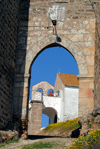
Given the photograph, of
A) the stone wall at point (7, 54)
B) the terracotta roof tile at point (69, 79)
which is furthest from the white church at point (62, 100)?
the stone wall at point (7, 54)

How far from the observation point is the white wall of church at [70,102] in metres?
26.1

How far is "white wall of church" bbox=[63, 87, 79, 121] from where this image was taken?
1027 inches

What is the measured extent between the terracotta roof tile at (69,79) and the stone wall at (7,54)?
17.9 m

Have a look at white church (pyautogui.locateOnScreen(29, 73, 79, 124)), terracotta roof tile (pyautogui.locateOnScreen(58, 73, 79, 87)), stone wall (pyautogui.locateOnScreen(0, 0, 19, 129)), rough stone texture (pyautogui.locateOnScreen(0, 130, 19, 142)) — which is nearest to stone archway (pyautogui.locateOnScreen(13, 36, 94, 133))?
stone wall (pyautogui.locateOnScreen(0, 0, 19, 129))

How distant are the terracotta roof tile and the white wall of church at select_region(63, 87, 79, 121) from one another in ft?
1.69

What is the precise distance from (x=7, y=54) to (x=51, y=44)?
1741 mm

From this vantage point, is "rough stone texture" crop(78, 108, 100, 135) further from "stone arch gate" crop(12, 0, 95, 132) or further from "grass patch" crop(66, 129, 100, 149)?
"grass patch" crop(66, 129, 100, 149)

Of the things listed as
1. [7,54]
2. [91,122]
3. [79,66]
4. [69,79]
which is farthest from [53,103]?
[91,122]

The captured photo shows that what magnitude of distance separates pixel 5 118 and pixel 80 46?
3462 mm

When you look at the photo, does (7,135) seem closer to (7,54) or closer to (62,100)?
(7,54)

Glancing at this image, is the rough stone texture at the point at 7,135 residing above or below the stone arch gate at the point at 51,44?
below

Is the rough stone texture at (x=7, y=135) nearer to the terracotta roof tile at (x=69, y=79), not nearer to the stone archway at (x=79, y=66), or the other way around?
the stone archway at (x=79, y=66)

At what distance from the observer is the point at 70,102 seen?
2686 cm

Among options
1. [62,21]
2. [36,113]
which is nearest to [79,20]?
[62,21]
